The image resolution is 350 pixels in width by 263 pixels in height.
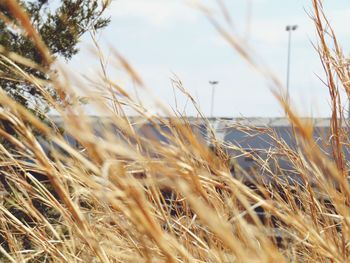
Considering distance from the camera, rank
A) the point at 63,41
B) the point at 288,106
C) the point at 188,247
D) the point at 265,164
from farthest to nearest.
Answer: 1. the point at 63,41
2. the point at 265,164
3. the point at 188,247
4. the point at 288,106

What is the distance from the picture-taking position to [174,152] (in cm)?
65

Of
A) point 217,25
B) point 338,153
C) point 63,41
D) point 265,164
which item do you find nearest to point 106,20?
point 63,41

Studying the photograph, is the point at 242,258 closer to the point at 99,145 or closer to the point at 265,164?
the point at 99,145

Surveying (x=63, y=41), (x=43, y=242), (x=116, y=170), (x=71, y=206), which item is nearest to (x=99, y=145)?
(x=116, y=170)

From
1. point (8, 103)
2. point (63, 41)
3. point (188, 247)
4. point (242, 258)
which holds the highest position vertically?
point (63, 41)

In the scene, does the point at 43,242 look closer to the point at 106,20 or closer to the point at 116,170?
the point at 116,170

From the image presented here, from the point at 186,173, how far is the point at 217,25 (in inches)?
6.7

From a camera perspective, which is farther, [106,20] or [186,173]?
[106,20]

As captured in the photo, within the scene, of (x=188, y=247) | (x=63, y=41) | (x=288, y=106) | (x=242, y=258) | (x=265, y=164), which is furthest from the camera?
(x=63, y=41)

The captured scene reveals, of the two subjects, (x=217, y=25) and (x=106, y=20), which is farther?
(x=106, y=20)

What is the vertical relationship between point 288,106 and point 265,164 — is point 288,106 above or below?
above

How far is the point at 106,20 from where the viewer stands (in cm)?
459

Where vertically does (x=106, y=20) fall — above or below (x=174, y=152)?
above

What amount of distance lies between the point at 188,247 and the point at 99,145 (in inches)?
30.5
